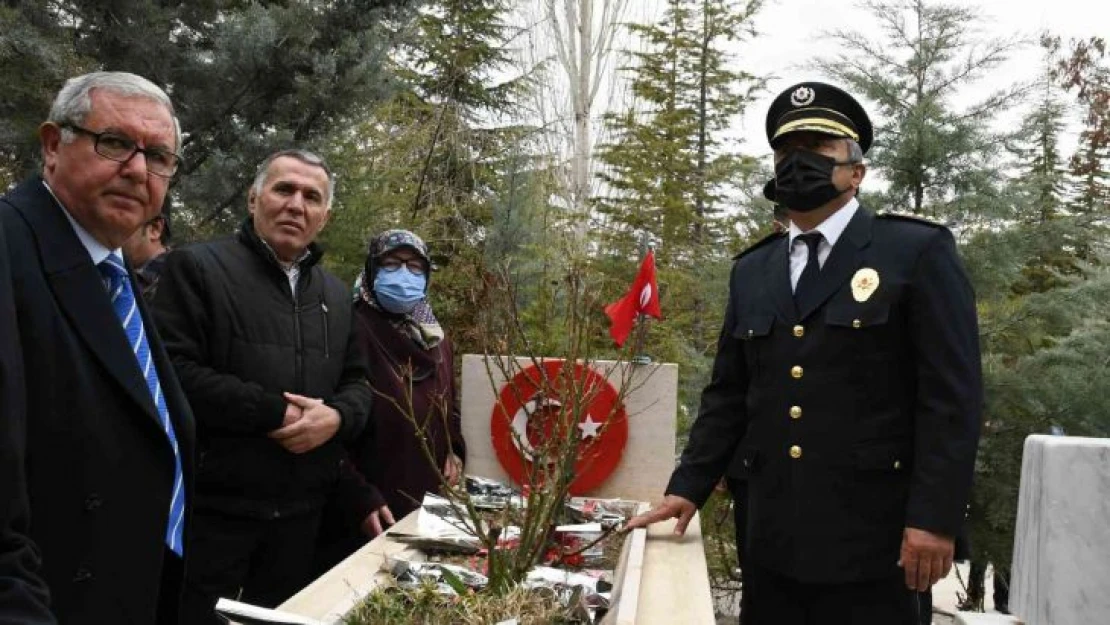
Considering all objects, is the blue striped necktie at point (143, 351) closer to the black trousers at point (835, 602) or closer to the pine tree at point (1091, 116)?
the black trousers at point (835, 602)

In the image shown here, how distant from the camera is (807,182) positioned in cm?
252

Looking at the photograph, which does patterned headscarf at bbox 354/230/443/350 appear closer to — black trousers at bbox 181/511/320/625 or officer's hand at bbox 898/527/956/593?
black trousers at bbox 181/511/320/625

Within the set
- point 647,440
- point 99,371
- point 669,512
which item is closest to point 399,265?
point 647,440

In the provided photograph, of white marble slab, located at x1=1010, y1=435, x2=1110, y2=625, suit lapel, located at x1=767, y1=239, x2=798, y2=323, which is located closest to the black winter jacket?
suit lapel, located at x1=767, y1=239, x2=798, y2=323

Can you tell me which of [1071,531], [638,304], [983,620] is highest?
[638,304]

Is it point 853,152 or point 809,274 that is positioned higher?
point 853,152

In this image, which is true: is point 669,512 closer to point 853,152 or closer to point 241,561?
point 853,152

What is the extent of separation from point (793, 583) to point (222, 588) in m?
1.67

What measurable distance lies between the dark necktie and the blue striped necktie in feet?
5.34

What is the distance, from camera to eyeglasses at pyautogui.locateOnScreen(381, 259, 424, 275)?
3.72 metres

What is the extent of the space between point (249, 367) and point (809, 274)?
1.71m

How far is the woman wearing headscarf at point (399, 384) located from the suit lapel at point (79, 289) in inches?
65.2

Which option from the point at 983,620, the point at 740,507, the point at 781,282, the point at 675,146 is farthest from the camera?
the point at 675,146

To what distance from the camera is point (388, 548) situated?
9.56ft
